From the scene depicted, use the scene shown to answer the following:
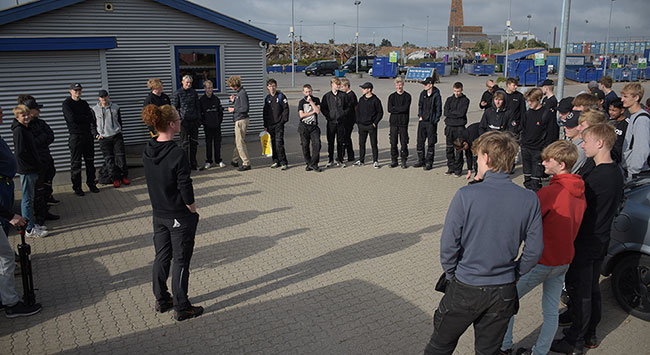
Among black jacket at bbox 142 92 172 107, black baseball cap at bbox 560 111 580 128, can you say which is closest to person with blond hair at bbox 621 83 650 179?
black baseball cap at bbox 560 111 580 128

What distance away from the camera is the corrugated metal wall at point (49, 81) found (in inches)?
399

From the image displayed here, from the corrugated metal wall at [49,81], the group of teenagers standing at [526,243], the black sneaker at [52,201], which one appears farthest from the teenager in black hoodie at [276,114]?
the group of teenagers standing at [526,243]

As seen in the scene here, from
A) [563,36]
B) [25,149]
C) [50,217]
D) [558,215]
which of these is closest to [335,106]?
[563,36]

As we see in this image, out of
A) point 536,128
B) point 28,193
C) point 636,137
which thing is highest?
point 636,137

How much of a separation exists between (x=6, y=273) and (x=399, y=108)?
856 cm

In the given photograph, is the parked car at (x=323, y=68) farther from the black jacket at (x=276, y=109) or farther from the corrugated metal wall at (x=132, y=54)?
the black jacket at (x=276, y=109)

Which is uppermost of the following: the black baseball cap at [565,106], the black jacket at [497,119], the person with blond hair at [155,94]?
the person with blond hair at [155,94]

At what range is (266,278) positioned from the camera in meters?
6.47

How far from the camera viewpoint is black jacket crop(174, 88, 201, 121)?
37.2 ft

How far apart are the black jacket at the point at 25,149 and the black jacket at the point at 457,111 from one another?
787 centimetres

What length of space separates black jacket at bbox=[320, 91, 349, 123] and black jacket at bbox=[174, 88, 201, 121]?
2.87 m

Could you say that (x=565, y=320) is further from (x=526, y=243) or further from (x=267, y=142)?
(x=267, y=142)

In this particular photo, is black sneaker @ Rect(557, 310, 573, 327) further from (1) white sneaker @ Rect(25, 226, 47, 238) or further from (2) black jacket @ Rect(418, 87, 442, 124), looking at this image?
(1) white sneaker @ Rect(25, 226, 47, 238)

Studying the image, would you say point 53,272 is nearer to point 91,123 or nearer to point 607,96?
point 91,123
